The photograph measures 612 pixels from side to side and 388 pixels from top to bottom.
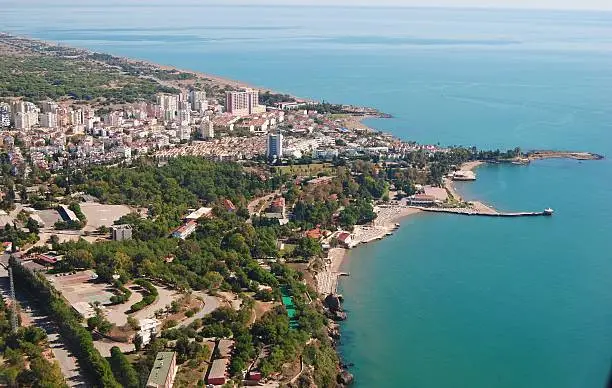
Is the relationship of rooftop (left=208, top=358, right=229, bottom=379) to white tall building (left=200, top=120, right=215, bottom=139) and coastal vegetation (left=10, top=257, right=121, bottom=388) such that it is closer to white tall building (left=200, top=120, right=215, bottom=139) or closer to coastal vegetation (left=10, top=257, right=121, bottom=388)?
coastal vegetation (left=10, top=257, right=121, bottom=388)

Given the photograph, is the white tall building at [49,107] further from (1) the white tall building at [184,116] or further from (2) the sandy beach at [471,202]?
(2) the sandy beach at [471,202]

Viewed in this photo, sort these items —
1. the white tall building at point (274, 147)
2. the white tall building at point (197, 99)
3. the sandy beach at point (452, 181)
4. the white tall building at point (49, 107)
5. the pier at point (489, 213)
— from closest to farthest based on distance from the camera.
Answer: the pier at point (489, 213) → the sandy beach at point (452, 181) → the white tall building at point (274, 147) → the white tall building at point (49, 107) → the white tall building at point (197, 99)

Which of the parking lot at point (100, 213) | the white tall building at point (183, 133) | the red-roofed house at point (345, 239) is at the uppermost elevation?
the white tall building at point (183, 133)

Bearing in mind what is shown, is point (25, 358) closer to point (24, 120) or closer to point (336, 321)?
point (336, 321)

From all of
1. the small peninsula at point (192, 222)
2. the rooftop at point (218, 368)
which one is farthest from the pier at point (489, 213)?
the rooftop at point (218, 368)

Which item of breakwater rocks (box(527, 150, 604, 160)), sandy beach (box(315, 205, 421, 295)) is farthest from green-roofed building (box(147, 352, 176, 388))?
breakwater rocks (box(527, 150, 604, 160))

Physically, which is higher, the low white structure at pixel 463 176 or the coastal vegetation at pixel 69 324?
the low white structure at pixel 463 176
